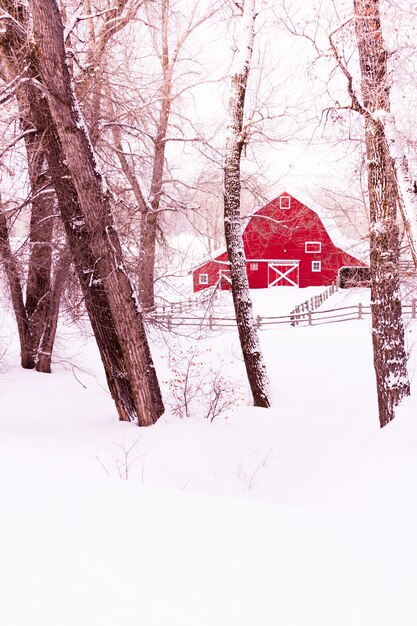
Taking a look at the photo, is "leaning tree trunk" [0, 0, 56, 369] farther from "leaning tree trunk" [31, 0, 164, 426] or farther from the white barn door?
the white barn door

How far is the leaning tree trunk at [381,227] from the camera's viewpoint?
285 inches

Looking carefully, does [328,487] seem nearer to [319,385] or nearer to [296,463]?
[296,463]

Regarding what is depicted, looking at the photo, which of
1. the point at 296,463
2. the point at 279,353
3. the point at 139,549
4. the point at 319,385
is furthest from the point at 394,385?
the point at 279,353

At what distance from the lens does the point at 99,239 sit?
8086mm

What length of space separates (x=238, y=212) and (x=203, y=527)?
877 cm

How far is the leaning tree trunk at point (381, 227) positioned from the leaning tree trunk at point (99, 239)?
3503mm

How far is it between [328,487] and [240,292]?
5876 millimetres

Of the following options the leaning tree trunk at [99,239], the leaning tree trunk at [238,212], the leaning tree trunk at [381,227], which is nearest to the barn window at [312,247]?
the leaning tree trunk at [238,212]

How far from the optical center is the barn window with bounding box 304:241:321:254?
35312 millimetres

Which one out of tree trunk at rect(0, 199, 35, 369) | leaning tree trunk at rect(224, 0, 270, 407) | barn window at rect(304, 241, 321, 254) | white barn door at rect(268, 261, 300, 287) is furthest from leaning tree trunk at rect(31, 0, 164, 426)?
barn window at rect(304, 241, 321, 254)

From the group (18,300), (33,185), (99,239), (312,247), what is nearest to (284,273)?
(312,247)

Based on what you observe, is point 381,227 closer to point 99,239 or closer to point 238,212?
point 99,239

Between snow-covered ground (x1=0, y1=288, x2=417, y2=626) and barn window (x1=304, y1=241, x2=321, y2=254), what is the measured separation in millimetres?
27266

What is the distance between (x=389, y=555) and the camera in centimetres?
344
